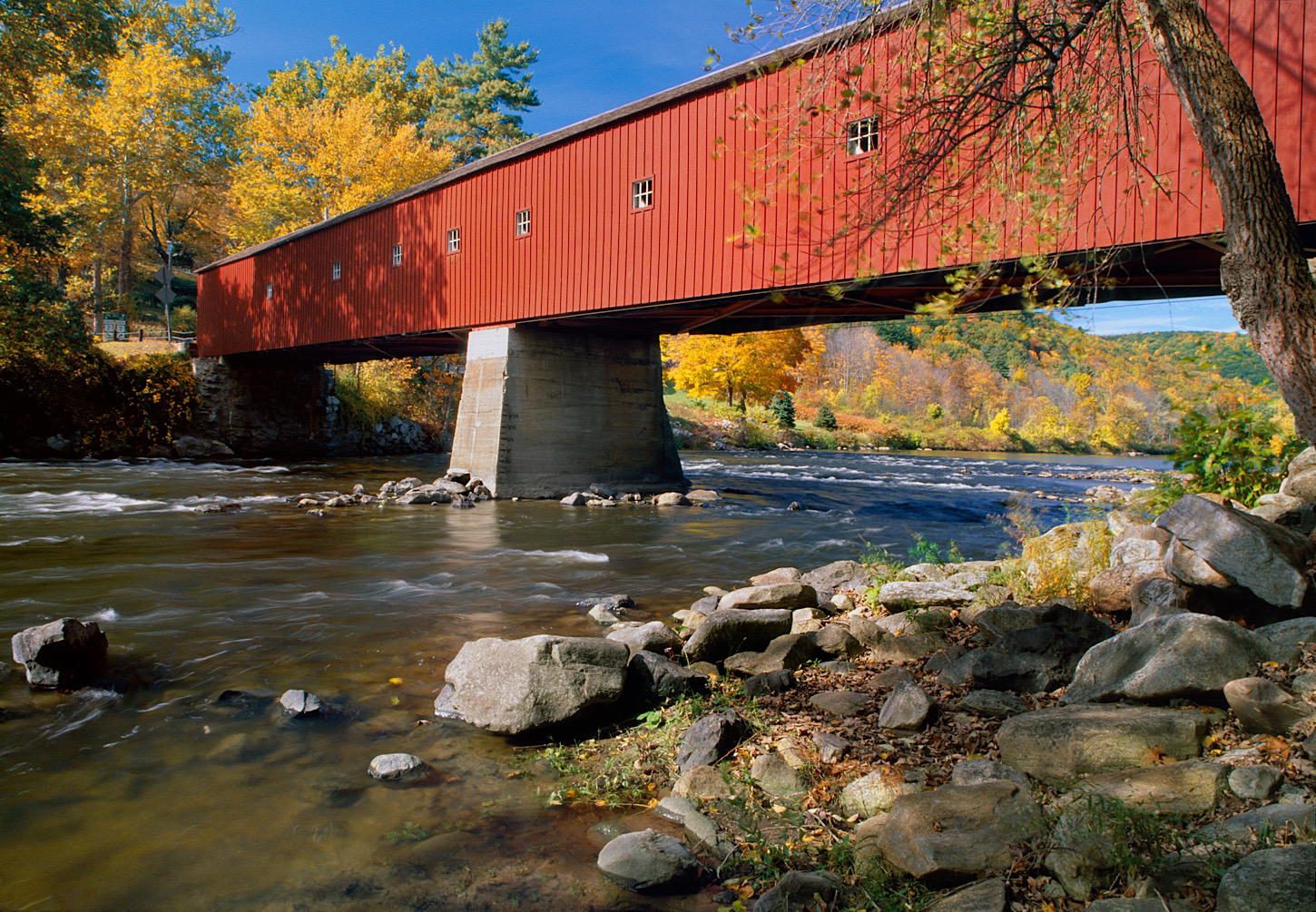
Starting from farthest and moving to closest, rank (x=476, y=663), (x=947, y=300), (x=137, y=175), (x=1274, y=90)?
(x=137, y=175) → (x=1274, y=90) → (x=476, y=663) → (x=947, y=300)

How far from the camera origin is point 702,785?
2926 millimetres

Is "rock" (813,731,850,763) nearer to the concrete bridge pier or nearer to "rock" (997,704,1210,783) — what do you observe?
"rock" (997,704,1210,783)

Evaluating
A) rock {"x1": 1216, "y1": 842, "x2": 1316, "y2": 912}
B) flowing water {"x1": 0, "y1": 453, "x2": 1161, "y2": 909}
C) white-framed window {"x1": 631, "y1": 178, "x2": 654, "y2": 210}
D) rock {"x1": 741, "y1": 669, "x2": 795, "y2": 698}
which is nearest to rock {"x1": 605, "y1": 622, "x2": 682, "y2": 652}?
rock {"x1": 741, "y1": 669, "x2": 795, "y2": 698}

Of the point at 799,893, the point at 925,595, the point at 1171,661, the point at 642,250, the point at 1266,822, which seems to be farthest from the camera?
the point at 642,250

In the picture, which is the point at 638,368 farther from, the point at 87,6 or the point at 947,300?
the point at 87,6

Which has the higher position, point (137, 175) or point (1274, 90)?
point (137, 175)

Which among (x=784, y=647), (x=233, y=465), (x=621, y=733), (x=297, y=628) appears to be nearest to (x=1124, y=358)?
(x=784, y=647)

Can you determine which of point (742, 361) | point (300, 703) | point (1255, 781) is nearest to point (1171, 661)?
point (1255, 781)

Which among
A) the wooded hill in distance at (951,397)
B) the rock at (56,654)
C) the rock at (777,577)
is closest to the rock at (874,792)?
the rock at (777,577)

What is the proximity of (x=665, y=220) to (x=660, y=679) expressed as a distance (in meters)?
8.18

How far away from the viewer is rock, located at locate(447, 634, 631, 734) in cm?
341

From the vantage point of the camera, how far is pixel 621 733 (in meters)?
3.51

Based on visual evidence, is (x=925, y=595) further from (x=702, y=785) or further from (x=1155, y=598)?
(x=702, y=785)

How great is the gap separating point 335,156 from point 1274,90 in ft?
91.8
